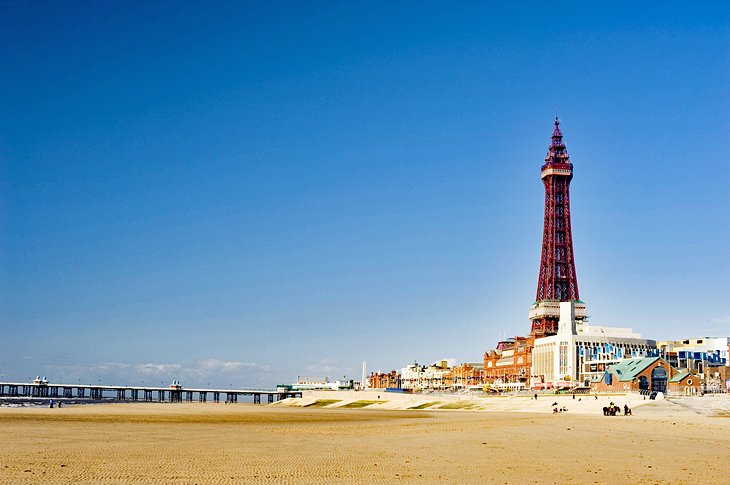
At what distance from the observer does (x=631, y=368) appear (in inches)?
4156

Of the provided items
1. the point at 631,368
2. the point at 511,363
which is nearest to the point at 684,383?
the point at 631,368

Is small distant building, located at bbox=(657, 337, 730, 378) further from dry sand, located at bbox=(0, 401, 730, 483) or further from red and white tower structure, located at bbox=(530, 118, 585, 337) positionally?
dry sand, located at bbox=(0, 401, 730, 483)

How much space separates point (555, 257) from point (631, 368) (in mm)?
70201

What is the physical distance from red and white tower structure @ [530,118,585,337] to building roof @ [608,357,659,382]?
2137 inches

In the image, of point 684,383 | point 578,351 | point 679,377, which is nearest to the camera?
point 684,383

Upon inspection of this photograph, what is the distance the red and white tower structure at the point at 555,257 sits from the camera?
548 feet

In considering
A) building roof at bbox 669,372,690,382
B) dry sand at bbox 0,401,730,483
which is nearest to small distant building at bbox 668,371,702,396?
building roof at bbox 669,372,690,382

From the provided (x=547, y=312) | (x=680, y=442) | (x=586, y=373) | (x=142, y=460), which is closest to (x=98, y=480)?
(x=142, y=460)

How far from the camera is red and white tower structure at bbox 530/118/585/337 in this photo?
548ft

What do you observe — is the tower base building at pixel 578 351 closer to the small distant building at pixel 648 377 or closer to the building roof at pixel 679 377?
the small distant building at pixel 648 377

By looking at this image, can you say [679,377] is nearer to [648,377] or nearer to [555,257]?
[648,377]

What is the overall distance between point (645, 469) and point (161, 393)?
183066 mm

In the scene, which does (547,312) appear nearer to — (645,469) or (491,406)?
(491,406)

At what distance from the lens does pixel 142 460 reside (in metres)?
24.7
